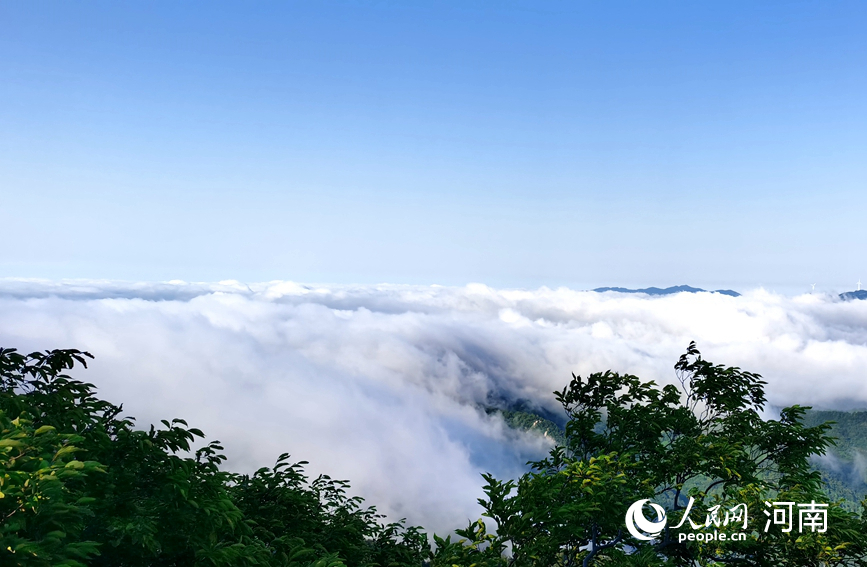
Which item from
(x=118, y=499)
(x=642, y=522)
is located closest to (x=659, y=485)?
(x=642, y=522)

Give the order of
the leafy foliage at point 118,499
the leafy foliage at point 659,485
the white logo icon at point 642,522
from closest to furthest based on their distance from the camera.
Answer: the leafy foliage at point 118,499
the leafy foliage at point 659,485
the white logo icon at point 642,522

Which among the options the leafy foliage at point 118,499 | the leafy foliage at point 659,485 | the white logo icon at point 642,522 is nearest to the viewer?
the leafy foliage at point 118,499

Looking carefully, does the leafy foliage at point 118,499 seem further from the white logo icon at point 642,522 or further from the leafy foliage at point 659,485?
the white logo icon at point 642,522

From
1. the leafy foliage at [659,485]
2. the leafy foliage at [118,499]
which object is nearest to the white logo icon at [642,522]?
the leafy foliage at [659,485]

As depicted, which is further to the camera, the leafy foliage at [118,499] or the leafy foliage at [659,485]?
the leafy foliage at [659,485]

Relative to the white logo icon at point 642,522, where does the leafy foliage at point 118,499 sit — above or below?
above

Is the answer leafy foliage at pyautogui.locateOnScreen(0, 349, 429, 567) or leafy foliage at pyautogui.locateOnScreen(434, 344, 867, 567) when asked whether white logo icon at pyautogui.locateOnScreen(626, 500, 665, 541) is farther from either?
leafy foliage at pyautogui.locateOnScreen(0, 349, 429, 567)

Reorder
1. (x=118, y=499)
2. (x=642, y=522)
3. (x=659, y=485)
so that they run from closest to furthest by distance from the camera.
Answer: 1. (x=118, y=499)
2. (x=642, y=522)
3. (x=659, y=485)

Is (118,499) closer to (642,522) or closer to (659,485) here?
(642,522)

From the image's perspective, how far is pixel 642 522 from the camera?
13.6 m

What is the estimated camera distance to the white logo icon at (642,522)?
13.2 meters

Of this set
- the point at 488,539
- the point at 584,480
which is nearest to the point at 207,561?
the point at 488,539

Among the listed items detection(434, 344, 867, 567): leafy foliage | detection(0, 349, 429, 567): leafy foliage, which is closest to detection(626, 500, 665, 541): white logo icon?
detection(434, 344, 867, 567): leafy foliage

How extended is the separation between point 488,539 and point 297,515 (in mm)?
6767
